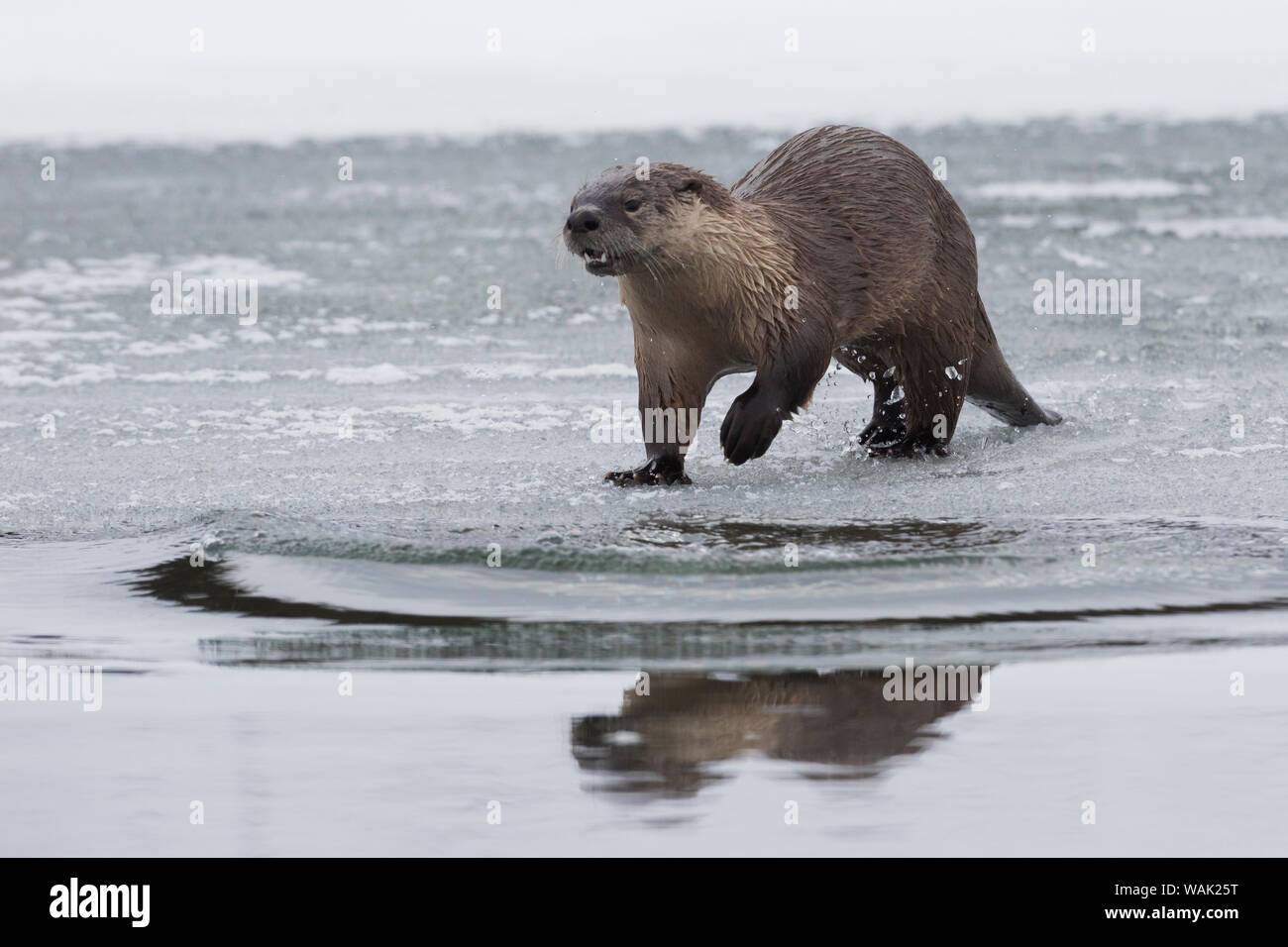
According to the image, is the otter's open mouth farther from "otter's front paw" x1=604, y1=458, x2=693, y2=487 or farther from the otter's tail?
the otter's tail

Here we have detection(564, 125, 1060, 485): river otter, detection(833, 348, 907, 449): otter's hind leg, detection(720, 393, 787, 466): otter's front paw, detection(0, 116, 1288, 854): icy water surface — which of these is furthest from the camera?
detection(833, 348, 907, 449): otter's hind leg

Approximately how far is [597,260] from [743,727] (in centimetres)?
191

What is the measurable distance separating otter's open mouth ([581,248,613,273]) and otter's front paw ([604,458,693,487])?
28.2 inches

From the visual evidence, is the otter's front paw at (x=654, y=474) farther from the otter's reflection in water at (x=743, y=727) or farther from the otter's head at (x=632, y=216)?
the otter's reflection in water at (x=743, y=727)

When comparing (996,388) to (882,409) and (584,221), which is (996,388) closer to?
(882,409)

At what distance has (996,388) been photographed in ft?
19.4

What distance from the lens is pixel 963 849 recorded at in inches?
92.9

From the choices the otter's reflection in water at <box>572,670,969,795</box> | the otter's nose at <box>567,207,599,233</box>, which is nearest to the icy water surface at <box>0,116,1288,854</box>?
the otter's reflection in water at <box>572,670,969,795</box>

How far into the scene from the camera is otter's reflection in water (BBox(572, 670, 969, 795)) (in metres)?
2.66

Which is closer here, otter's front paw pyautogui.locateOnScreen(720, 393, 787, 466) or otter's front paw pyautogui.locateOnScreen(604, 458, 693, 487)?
otter's front paw pyautogui.locateOnScreen(720, 393, 787, 466)

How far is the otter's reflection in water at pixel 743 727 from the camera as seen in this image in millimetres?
2664
